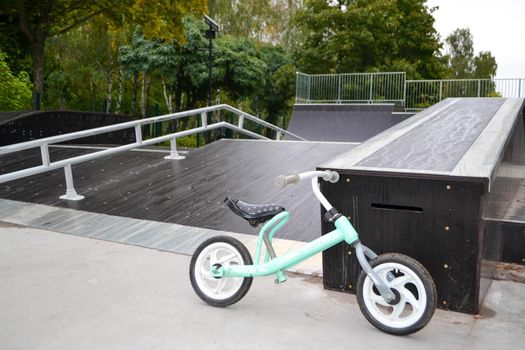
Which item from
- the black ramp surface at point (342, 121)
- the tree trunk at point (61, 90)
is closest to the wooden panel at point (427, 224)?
the black ramp surface at point (342, 121)

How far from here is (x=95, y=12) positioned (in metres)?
19.9

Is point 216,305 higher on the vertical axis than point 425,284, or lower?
lower

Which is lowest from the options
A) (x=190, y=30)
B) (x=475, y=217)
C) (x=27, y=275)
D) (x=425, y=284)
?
(x=27, y=275)

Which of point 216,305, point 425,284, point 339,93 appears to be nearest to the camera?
point 425,284

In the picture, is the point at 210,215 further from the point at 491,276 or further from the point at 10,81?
the point at 10,81

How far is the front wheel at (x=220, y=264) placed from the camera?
3.99 meters

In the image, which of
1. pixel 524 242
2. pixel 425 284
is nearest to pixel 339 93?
pixel 524 242

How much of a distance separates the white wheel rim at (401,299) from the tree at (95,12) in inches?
660

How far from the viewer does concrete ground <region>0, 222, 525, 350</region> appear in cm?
337

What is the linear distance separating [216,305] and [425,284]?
1.62m

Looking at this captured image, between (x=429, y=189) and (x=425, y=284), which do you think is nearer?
(x=425, y=284)

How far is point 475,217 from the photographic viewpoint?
3605 mm

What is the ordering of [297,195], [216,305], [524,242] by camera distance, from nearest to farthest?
[216,305], [524,242], [297,195]

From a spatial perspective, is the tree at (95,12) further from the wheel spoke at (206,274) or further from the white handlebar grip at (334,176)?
the white handlebar grip at (334,176)
